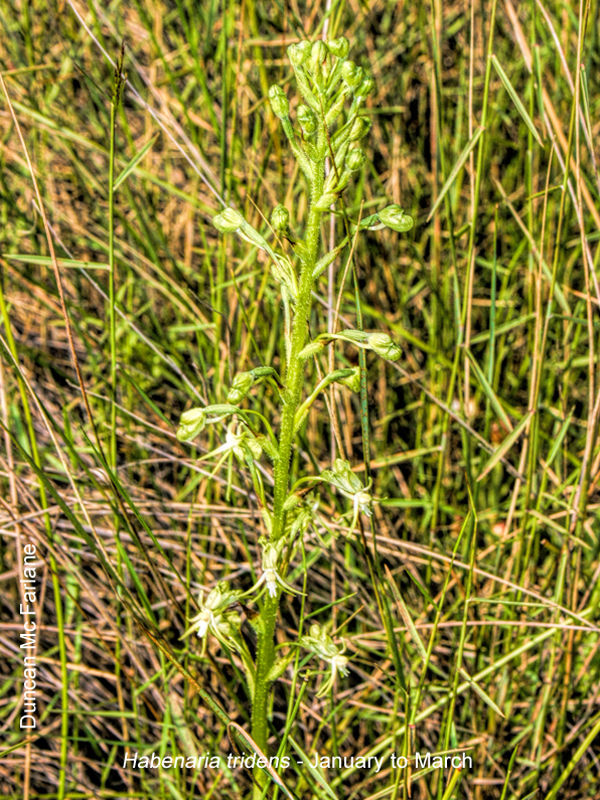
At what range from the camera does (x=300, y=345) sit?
4.06 feet

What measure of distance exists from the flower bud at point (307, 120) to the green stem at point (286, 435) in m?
0.05

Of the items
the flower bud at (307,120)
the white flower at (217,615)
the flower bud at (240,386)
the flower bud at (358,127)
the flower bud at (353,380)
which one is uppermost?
the flower bud at (307,120)

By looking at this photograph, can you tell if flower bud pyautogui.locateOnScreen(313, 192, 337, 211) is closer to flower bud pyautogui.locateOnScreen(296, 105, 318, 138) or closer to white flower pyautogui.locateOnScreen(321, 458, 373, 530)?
flower bud pyautogui.locateOnScreen(296, 105, 318, 138)

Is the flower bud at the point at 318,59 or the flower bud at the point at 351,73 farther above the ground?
the flower bud at the point at 318,59

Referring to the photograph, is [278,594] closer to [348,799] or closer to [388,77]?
[348,799]

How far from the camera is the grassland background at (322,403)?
1644 mm

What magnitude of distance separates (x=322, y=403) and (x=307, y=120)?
3.86ft

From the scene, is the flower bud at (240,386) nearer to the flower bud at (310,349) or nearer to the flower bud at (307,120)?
the flower bud at (310,349)

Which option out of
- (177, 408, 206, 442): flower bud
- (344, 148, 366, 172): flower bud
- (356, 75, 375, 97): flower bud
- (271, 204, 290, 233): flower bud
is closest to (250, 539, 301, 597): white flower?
(177, 408, 206, 442): flower bud

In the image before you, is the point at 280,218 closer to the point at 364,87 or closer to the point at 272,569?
the point at 364,87

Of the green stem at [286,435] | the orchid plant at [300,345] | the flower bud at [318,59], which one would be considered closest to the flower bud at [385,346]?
the orchid plant at [300,345]

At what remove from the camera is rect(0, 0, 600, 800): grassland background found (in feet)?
5.39

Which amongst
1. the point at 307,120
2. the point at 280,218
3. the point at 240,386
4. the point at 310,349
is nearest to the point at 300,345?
the point at 310,349

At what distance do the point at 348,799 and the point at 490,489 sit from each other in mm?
962
